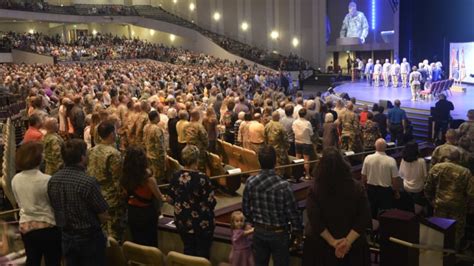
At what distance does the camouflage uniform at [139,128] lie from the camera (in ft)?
28.5

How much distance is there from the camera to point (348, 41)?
1344 inches

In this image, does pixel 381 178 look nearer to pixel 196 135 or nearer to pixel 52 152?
pixel 196 135

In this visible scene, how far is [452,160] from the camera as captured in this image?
6.17 meters

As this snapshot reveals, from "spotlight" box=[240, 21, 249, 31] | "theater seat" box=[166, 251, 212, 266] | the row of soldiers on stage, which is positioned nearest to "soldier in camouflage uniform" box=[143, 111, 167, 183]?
"theater seat" box=[166, 251, 212, 266]

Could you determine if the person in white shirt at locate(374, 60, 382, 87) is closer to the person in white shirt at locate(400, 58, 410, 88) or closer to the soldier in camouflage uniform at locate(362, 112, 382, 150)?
the person in white shirt at locate(400, 58, 410, 88)

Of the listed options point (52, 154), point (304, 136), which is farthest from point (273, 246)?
point (304, 136)

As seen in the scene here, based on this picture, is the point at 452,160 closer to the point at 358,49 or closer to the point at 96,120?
the point at 96,120

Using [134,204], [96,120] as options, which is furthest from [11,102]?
[134,204]

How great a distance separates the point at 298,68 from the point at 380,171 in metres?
26.8

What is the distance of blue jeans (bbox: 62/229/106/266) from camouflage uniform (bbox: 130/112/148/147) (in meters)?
4.54

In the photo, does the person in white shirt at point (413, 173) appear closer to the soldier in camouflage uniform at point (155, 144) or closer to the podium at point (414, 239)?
the podium at point (414, 239)

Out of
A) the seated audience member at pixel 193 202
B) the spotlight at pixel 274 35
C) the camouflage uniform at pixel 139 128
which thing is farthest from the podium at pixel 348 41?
the seated audience member at pixel 193 202

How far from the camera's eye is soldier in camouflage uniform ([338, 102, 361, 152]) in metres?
9.83

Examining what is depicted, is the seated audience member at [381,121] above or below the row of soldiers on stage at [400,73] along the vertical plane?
below
